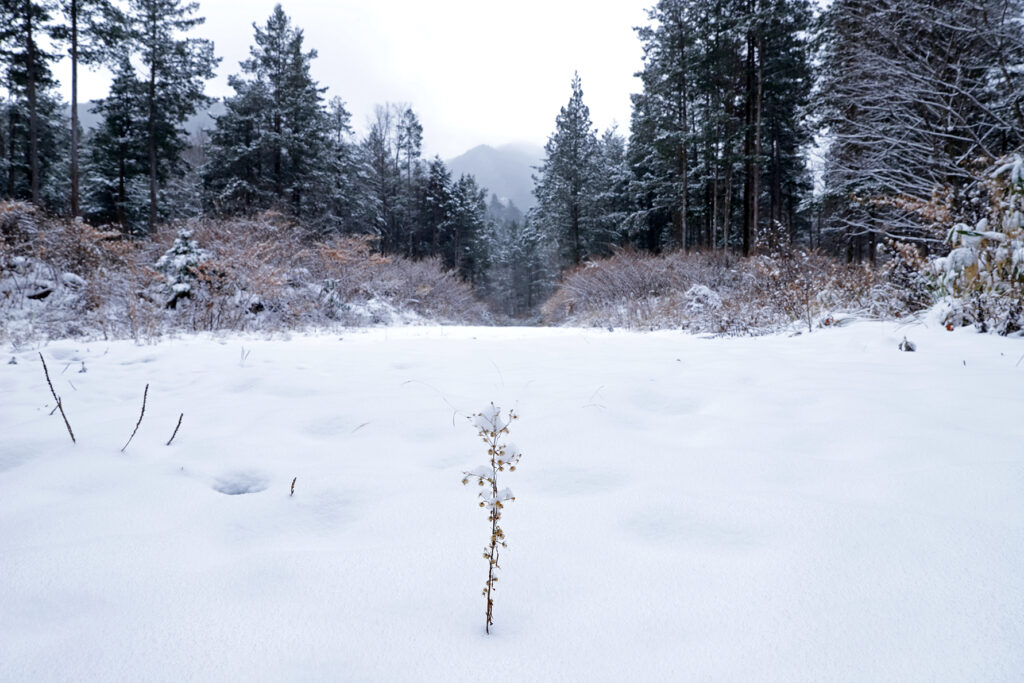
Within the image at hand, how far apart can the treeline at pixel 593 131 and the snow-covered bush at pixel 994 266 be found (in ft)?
13.9

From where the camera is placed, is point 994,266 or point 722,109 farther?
point 722,109

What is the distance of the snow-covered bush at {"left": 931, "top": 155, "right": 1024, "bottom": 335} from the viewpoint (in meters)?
3.18

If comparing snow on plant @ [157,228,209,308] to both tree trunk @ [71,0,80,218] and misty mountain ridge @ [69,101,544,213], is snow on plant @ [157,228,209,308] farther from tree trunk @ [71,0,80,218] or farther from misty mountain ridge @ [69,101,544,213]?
misty mountain ridge @ [69,101,544,213]

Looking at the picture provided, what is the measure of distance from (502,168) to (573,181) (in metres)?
102

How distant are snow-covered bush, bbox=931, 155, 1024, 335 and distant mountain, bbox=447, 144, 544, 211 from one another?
102m

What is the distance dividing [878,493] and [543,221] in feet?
87.1

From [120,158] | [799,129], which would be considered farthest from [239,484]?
[120,158]

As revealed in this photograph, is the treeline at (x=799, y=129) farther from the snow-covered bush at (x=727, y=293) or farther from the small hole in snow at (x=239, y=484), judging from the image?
the small hole in snow at (x=239, y=484)

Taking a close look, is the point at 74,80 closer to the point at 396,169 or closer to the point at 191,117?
the point at 191,117

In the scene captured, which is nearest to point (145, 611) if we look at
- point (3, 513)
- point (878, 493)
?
Answer: point (3, 513)

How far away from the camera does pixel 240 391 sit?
2.29 meters

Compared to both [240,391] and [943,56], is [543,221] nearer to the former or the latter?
[943,56]

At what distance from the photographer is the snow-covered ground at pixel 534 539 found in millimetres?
672

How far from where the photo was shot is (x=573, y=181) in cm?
2378
